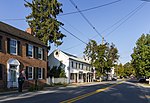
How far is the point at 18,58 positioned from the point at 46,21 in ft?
76.4

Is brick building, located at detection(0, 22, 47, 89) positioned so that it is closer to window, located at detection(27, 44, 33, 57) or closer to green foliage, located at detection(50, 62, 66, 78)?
window, located at detection(27, 44, 33, 57)

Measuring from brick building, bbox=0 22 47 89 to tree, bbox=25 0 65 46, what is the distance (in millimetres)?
12972

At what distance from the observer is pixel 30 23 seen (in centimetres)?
5809

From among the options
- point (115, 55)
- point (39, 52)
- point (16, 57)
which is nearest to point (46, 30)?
point (39, 52)

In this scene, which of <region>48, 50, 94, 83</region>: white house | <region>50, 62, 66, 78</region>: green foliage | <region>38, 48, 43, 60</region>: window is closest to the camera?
<region>38, 48, 43, 60</region>: window

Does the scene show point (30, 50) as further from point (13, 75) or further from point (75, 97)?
point (75, 97)

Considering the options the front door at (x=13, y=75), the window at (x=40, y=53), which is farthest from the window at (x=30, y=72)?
the window at (x=40, y=53)

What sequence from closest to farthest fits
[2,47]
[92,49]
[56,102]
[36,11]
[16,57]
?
[56,102]
[2,47]
[16,57]
[36,11]
[92,49]

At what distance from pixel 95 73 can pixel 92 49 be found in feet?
28.3

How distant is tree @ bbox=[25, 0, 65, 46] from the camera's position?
2163 inches

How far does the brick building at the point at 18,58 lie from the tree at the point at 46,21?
42.6ft

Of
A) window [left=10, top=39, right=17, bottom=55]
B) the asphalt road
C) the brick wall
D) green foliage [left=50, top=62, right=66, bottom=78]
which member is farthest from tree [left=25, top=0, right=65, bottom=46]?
the asphalt road

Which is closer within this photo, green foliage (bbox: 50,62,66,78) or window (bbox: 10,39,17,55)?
window (bbox: 10,39,17,55)

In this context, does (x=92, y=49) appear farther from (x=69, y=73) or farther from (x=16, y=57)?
(x=16, y=57)
